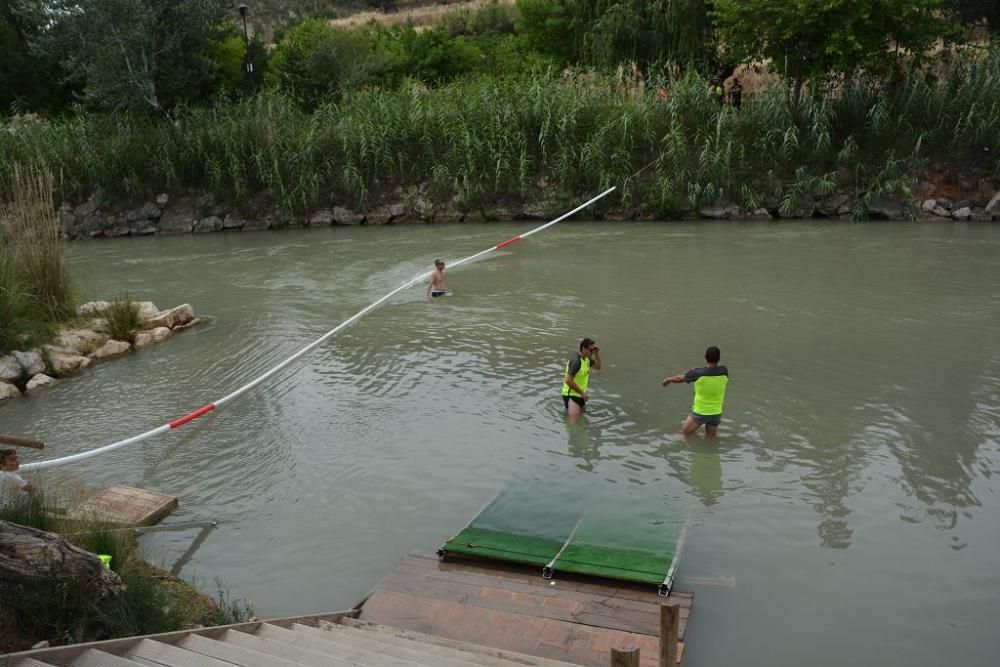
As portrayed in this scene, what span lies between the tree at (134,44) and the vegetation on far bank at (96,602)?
22.2 meters

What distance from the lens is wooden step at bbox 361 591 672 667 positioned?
15.8ft

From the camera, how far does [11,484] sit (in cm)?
599

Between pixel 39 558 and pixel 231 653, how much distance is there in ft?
3.70

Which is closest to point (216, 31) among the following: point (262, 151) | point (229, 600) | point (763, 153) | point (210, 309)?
point (262, 151)

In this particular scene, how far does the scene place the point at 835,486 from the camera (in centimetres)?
710

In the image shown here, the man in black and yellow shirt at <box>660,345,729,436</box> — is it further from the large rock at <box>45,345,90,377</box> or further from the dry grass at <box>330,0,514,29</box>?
the dry grass at <box>330,0,514,29</box>

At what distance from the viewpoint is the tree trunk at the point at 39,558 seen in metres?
4.01

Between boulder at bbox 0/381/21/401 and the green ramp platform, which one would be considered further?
boulder at bbox 0/381/21/401

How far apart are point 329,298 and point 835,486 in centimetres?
1006

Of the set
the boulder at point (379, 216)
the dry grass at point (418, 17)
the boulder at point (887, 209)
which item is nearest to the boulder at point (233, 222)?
the boulder at point (379, 216)

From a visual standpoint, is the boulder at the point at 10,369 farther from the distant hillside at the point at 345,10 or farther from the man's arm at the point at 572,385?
the distant hillside at the point at 345,10

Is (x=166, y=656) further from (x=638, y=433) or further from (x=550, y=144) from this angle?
(x=550, y=144)

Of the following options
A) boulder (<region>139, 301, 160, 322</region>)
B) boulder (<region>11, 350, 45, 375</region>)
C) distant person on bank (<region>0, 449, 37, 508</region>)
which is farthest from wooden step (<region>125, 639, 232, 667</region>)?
boulder (<region>139, 301, 160, 322</region>)

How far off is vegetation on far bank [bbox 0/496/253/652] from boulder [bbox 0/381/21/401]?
16.3ft
